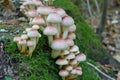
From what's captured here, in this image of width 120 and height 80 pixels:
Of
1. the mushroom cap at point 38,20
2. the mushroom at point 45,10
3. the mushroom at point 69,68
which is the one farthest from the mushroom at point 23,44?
the mushroom at point 69,68

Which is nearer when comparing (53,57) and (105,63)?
(53,57)

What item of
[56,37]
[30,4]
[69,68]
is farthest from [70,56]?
[30,4]

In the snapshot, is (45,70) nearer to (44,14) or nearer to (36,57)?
(36,57)

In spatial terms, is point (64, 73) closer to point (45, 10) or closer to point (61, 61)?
point (61, 61)

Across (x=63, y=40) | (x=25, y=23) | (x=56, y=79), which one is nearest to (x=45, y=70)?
(x=56, y=79)

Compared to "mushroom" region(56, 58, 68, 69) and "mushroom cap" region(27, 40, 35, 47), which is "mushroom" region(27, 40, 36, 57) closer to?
"mushroom cap" region(27, 40, 35, 47)

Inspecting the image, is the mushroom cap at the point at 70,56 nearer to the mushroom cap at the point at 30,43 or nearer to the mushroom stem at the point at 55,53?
the mushroom stem at the point at 55,53

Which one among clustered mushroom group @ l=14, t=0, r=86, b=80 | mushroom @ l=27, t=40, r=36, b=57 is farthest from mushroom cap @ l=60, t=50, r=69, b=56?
mushroom @ l=27, t=40, r=36, b=57
